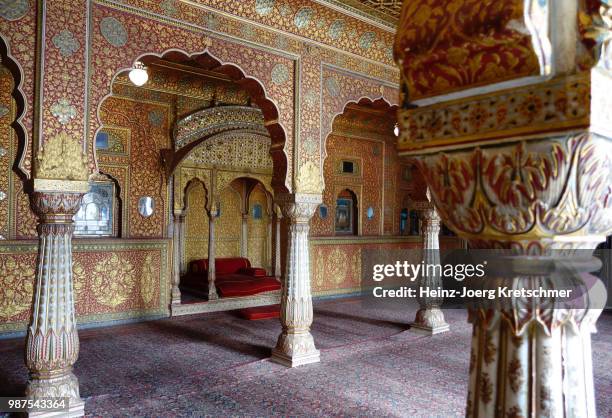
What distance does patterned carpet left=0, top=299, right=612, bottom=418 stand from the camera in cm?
466

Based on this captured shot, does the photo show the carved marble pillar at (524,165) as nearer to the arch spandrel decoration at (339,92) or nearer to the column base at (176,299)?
the arch spandrel decoration at (339,92)

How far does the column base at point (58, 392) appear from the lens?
13.4ft

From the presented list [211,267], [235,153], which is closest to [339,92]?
[235,153]

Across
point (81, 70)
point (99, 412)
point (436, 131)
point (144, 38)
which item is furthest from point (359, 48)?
point (436, 131)

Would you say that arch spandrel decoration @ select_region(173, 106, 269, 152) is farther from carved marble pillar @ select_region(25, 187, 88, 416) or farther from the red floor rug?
carved marble pillar @ select_region(25, 187, 88, 416)

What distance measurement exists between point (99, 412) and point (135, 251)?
4.03m

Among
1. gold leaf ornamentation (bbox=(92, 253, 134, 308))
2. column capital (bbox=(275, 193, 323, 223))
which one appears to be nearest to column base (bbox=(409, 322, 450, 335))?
column capital (bbox=(275, 193, 323, 223))

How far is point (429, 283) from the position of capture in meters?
7.98

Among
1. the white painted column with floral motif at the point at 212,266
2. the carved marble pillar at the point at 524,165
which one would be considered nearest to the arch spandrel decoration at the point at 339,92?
the white painted column with floral motif at the point at 212,266

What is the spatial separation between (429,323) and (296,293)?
9.37ft

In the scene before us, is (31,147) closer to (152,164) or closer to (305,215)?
(305,215)

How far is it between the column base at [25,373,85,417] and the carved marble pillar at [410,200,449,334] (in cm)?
523

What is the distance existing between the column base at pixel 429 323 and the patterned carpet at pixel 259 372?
0.20m

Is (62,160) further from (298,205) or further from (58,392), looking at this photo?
(298,205)
